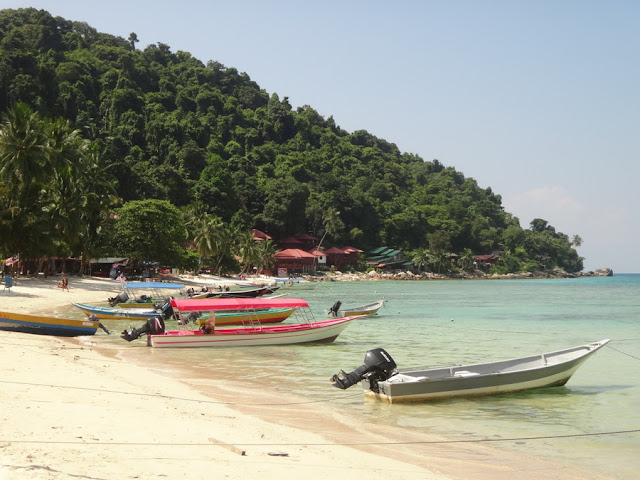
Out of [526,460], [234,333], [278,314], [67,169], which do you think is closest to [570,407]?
[526,460]

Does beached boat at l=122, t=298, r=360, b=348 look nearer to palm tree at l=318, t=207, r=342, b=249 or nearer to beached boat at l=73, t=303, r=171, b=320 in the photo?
beached boat at l=73, t=303, r=171, b=320

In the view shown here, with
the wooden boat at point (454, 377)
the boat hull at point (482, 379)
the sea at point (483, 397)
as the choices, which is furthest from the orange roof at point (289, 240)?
the wooden boat at point (454, 377)

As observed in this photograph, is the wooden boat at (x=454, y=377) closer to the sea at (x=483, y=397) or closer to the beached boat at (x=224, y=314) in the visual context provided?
the sea at (x=483, y=397)

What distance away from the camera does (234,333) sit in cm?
2298

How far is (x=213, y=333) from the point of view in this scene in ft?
74.5

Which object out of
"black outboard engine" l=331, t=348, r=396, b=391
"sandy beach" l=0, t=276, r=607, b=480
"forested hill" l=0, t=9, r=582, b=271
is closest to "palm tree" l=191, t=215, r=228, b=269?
"forested hill" l=0, t=9, r=582, b=271

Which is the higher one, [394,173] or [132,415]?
[394,173]

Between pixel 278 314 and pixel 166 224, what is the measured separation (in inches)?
1547

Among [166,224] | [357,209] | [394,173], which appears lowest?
[166,224]

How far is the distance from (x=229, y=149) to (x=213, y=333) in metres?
122

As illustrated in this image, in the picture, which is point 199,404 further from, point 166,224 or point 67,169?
point 166,224

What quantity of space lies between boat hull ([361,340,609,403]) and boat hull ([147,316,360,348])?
979 centimetres

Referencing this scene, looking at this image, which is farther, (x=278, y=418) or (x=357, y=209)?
(x=357, y=209)

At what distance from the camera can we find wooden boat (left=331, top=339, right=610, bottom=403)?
13.6m
